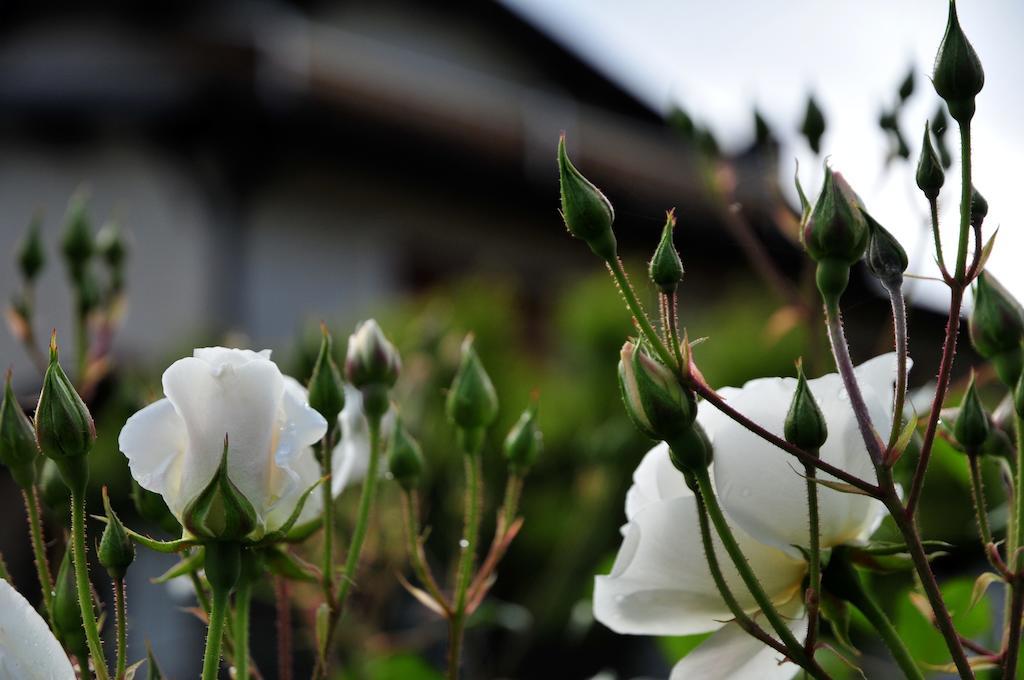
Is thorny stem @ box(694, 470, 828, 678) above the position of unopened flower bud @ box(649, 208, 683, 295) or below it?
below

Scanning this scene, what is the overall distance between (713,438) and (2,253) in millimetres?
4509

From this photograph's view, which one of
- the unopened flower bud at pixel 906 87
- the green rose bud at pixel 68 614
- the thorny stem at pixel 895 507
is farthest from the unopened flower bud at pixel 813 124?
the green rose bud at pixel 68 614

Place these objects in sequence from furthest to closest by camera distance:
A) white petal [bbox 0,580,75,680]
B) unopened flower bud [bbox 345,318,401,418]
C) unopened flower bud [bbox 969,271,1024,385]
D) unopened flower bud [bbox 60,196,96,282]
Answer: unopened flower bud [bbox 60,196,96,282] < unopened flower bud [bbox 345,318,401,418] < unopened flower bud [bbox 969,271,1024,385] < white petal [bbox 0,580,75,680]

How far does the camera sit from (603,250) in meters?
0.37

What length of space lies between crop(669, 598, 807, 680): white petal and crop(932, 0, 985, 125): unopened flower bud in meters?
0.18

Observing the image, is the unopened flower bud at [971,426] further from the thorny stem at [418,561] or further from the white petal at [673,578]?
the thorny stem at [418,561]

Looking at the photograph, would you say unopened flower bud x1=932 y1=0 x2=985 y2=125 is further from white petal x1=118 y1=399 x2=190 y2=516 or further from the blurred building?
the blurred building

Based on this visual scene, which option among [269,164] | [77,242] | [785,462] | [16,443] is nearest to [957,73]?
[785,462]

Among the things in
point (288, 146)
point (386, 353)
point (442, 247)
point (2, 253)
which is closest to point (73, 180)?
point (2, 253)

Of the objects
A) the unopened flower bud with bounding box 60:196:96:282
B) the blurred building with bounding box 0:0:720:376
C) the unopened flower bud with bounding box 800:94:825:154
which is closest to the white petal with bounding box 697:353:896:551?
the unopened flower bud with bounding box 800:94:825:154

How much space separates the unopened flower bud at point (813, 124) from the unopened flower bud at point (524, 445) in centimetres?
34

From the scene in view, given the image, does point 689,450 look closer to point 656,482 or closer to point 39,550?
point 656,482

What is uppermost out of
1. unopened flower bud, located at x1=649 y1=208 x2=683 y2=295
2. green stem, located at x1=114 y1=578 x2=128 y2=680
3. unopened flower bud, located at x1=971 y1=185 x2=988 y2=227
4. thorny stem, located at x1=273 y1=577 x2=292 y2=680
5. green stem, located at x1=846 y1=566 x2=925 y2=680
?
unopened flower bud, located at x1=971 y1=185 x2=988 y2=227

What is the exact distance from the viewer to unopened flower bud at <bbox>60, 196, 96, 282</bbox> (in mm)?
857
